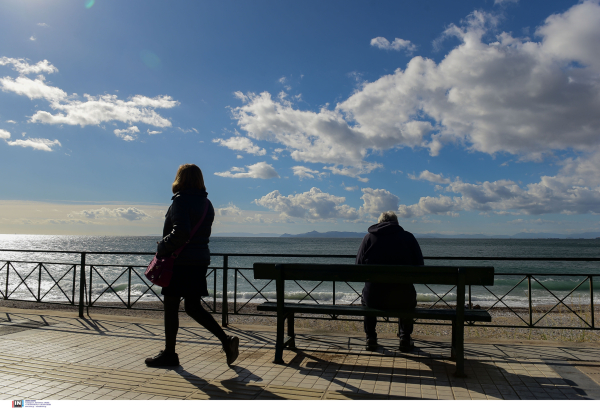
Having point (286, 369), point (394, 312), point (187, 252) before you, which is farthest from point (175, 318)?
point (394, 312)

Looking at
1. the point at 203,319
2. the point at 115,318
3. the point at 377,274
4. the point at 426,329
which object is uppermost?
the point at 377,274

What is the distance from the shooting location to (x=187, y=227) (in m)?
3.53

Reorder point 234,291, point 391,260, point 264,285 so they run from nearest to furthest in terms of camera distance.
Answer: point 391,260, point 234,291, point 264,285

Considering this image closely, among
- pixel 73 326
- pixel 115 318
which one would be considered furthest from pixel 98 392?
pixel 115 318

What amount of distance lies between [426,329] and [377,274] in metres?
6.54

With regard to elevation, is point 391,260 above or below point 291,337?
above

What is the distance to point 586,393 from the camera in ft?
9.96

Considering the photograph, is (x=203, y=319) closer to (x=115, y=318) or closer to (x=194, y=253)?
(x=194, y=253)

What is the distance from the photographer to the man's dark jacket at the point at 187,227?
3512mm

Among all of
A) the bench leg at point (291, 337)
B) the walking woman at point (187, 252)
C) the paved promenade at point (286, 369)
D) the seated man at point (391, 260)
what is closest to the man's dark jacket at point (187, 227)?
the walking woman at point (187, 252)

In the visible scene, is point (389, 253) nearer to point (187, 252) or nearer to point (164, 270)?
point (187, 252)

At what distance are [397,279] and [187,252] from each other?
6.52 feet

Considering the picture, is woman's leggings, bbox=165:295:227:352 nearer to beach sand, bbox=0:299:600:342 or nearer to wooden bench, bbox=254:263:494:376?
wooden bench, bbox=254:263:494:376

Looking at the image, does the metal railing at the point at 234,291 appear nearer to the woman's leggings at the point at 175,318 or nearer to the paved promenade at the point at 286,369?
the paved promenade at the point at 286,369
